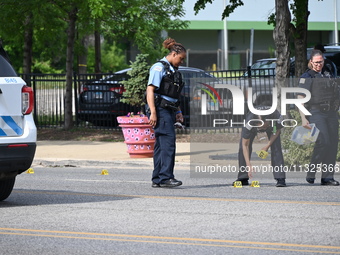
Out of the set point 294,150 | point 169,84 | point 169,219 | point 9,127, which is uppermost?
point 169,84

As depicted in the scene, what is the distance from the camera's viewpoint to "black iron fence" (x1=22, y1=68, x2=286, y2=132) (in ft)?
62.6

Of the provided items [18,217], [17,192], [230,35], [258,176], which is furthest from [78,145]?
[230,35]

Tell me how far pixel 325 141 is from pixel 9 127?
183 inches

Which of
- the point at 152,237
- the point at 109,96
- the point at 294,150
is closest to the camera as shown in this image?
the point at 152,237

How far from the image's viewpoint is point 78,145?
20.1 metres

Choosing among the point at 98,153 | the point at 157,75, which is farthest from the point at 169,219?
the point at 98,153

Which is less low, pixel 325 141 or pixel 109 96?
pixel 109 96

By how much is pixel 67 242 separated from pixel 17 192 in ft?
13.2

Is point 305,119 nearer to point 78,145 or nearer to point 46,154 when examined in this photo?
point 46,154

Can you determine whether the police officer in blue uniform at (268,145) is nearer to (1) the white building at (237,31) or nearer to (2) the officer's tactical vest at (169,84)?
(2) the officer's tactical vest at (169,84)

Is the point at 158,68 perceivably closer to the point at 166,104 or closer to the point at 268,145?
the point at 166,104

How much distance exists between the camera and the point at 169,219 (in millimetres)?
8594

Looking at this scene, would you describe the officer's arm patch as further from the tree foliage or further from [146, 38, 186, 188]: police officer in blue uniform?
the tree foliage

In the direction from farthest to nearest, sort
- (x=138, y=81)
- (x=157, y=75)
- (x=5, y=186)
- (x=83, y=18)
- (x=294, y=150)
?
1. (x=83, y=18)
2. (x=138, y=81)
3. (x=294, y=150)
4. (x=157, y=75)
5. (x=5, y=186)
